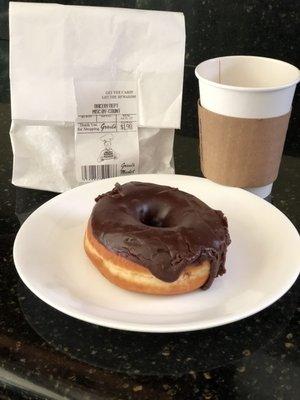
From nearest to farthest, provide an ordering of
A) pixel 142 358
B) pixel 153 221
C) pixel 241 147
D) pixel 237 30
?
pixel 142 358, pixel 153 221, pixel 241 147, pixel 237 30

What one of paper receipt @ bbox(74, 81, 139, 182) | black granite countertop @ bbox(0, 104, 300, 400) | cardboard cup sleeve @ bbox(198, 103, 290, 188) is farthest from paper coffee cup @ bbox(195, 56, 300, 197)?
black granite countertop @ bbox(0, 104, 300, 400)

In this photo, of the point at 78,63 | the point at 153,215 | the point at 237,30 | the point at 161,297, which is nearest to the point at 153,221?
the point at 153,215

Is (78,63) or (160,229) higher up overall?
(78,63)

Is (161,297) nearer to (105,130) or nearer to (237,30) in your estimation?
(105,130)

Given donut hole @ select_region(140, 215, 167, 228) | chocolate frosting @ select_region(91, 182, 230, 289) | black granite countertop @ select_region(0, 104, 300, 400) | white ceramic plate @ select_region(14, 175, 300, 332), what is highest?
chocolate frosting @ select_region(91, 182, 230, 289)

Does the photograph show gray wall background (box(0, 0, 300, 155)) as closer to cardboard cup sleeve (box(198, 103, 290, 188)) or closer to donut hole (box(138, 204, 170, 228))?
cardboard cup sleeve (box(198, 103, 290, 188))

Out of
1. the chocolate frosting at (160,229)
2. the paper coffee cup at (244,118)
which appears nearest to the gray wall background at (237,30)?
the paper coffee cup at (244,118)

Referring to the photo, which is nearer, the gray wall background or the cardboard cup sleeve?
the cardboard cup sleeve
